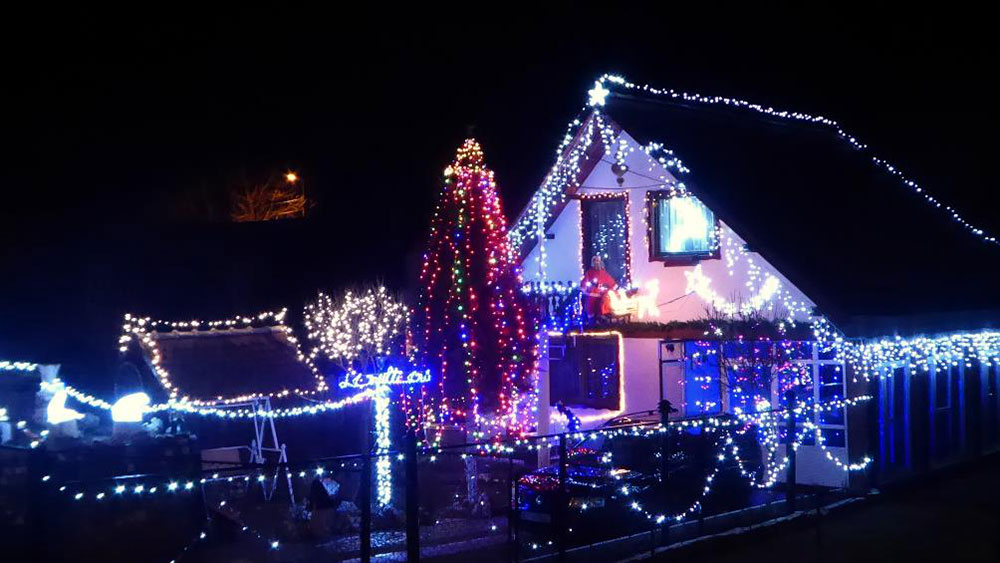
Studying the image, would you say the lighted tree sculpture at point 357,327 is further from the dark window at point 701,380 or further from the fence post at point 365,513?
the fence post at point 365,513

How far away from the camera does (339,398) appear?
20.2 metres

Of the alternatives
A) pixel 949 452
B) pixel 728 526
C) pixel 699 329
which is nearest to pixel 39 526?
pixel 728 526

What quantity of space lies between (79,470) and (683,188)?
441 inches

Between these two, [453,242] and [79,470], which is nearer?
[79,470]

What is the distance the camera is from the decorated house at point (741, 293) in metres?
15.4

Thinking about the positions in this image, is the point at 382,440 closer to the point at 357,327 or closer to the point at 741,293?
the point at 357,327

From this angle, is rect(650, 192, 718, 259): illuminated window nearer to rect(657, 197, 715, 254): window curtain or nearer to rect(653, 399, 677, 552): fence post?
rect(657, 197, 715, 254): window curtain

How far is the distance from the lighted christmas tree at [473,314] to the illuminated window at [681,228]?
3035 millimetres

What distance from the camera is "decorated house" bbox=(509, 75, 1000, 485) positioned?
15.4m

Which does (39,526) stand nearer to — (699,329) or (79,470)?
(79,470)

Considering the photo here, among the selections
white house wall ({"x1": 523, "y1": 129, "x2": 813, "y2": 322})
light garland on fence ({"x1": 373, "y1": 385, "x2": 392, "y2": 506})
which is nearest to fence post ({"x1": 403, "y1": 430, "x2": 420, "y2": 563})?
light garland on fence ({"x1": 373, "y1": 385, "x2": 392, "y2": 506})

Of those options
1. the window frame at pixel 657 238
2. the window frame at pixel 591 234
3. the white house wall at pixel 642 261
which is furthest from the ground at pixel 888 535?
the window frame at pixel 591 234

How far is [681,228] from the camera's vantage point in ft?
56.4

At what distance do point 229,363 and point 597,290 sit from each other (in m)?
7.04
